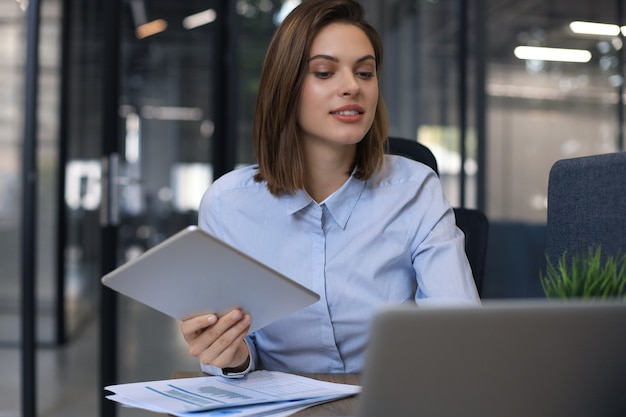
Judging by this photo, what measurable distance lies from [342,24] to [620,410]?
36.0 inches

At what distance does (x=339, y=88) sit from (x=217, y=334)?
0.54 meters

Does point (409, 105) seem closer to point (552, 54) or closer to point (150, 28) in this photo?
point (552, 54)

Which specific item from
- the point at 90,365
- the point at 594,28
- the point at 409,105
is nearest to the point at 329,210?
the point at 409,105

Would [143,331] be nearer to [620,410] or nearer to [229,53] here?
[229,53]

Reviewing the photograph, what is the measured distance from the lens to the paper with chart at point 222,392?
100cm

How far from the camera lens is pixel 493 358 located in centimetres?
72

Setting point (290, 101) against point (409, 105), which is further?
point (409, 105)

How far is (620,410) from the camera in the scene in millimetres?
812

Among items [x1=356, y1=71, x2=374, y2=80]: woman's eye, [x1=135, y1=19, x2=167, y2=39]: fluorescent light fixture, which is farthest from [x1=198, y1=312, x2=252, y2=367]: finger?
[x1=135, y1=19, x2=167, y2=39]: fluorescent light fixture

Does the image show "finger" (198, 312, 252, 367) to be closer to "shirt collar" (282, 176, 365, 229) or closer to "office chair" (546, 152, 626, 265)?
"shirt collar" (282, 176, 365, 229)

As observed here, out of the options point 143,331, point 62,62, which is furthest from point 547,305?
point 62,62

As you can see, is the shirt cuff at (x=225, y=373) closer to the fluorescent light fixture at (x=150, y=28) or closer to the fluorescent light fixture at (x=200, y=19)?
the fluorescent light fixture at (x=150, y=28)

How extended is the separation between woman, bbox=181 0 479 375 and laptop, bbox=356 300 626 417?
0.59 meters

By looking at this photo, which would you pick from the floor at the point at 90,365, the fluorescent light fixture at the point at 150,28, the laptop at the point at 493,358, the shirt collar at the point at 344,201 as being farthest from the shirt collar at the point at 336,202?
the fluorescent light fixture at the point at 150,28
